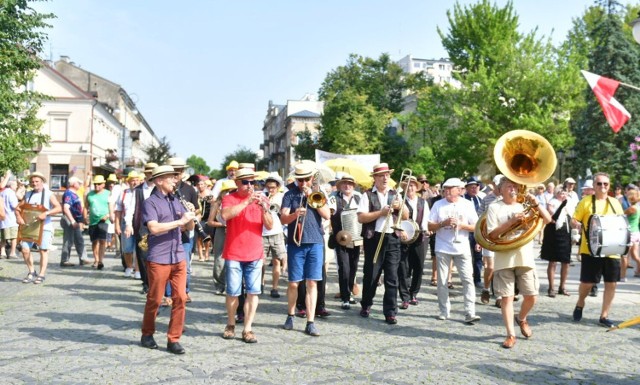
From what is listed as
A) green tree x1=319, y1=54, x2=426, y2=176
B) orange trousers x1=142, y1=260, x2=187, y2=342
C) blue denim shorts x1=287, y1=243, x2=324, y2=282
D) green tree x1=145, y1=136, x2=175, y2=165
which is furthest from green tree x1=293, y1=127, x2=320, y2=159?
orange trousers x1=142, y1=260, x2=187, y2=342

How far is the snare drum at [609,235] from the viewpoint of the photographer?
7879 mm

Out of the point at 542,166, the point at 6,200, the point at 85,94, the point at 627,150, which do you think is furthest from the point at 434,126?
the point at 542,166

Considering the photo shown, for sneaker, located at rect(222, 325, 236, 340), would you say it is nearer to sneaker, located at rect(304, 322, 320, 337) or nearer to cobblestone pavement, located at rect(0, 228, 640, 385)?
cobblestone pavement, located at rect(0, 228, 640, 385)

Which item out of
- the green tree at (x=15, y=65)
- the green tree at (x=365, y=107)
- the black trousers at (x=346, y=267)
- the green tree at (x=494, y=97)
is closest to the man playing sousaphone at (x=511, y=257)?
the black trousers at (x=346, y=267)

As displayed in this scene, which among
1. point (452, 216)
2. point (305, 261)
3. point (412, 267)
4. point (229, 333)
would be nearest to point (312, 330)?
point (305, 261)

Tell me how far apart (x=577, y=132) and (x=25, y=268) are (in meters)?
33.6

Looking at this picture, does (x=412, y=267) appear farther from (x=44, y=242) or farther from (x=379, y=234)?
(x=44, y=242)

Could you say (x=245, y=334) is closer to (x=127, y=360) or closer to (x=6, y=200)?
(x=127, y=360)

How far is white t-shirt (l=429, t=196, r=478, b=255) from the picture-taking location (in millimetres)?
8719

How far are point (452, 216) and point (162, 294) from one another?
3.89 meters

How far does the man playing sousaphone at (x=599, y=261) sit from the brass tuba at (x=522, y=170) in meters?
1.26

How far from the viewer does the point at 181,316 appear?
6711mm

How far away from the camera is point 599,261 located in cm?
850

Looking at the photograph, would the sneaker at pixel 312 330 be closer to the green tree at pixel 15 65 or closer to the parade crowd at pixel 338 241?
the parade crowd at pixel 338 241
